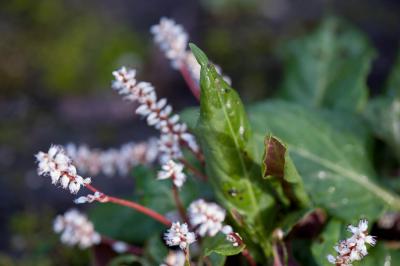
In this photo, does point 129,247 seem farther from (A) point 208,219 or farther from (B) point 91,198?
(B) point 91,198

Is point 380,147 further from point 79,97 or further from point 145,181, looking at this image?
point 79,97

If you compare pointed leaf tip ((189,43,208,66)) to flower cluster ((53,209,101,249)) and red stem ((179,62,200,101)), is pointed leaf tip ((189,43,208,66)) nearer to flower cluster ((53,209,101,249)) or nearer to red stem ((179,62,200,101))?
red stem ((179,62,200,101))

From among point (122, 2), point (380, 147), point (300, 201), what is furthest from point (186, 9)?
point (300, 201)

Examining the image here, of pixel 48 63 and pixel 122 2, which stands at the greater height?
pixel 122 2

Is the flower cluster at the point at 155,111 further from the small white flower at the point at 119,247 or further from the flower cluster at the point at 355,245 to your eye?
the flower cluster at the point at 355,245

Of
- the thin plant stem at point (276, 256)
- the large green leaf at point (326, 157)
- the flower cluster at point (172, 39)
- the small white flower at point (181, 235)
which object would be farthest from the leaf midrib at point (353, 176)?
the small white flower at point (181, 235)

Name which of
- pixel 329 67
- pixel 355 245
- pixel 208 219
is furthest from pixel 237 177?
pixel 329 67

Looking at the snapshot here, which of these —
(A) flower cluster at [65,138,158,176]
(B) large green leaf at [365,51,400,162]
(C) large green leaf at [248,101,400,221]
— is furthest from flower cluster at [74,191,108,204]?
(B) large green leaf at [365,51,400,162]
